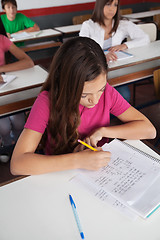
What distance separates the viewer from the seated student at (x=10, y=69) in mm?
1992

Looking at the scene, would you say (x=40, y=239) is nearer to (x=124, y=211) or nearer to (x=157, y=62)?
(x=124, y=211)

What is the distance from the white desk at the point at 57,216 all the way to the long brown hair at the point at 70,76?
10.7 inches

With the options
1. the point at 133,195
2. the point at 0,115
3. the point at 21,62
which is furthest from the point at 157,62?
the point at 133,195

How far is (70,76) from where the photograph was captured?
0.88 metres

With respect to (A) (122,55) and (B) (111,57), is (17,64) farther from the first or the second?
(A) (122,55)

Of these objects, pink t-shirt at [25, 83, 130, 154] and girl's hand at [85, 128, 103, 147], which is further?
pink t-shirt at [25, 83, 130, 154]

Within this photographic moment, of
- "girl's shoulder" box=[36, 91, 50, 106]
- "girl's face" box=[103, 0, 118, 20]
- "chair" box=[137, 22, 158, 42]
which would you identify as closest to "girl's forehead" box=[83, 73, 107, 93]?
"girl's shoulder" box=[36, 91, 50, 106]

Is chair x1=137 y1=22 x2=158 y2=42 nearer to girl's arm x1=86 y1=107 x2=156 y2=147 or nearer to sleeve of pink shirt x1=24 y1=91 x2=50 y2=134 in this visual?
girl's arm x1=86 y1=107 x2=156 y2=147

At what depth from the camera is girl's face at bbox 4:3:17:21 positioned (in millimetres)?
3504

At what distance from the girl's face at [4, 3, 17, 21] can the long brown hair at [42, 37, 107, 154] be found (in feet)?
10.00

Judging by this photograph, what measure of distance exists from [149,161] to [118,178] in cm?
15

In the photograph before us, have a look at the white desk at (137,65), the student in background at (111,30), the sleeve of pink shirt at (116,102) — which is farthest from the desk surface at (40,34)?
the sleeve of pink shirt at (116,102)

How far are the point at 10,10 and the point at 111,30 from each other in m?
1.90

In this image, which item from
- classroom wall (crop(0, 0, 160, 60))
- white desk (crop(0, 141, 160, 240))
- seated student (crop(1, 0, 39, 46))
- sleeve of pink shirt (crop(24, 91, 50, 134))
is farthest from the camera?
classroom wall (crop(0, 0, 160, 60))
